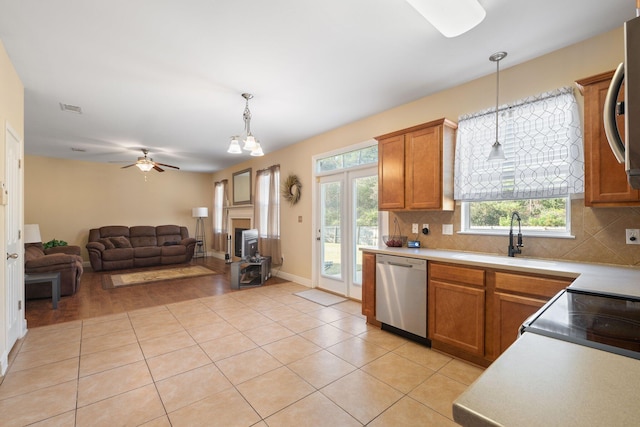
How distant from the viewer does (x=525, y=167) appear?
2.67 meters

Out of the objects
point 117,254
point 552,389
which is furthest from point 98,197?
point 552,389

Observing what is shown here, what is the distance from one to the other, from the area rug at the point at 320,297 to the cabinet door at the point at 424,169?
74.3 inches

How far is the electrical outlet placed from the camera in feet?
6.99

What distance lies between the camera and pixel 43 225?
6.91 metres

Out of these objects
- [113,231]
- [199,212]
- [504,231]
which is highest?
[199,212]

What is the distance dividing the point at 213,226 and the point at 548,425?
30.8ft

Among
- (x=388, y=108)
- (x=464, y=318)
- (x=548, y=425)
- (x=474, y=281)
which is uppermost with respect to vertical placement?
(x=388, y=108)

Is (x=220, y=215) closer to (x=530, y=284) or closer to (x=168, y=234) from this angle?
(x=168, y=234)

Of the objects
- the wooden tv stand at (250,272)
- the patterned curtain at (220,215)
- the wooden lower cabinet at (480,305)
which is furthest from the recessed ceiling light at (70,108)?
the wooden lower cabinet at (480,305)

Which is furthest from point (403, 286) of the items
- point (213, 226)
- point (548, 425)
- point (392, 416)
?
point (213, 226)

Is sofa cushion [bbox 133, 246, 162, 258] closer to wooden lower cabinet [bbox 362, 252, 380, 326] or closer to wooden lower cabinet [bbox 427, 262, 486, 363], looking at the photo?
wooden lower cabinet [bbox 362, 252, 380, 326]

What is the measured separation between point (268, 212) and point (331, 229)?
6.16ft

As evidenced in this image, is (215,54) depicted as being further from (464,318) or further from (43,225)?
(43,225)

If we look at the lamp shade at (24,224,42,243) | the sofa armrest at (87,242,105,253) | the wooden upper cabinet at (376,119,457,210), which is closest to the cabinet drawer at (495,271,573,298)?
the wooden upper cabinet at (376,119,457,210)
